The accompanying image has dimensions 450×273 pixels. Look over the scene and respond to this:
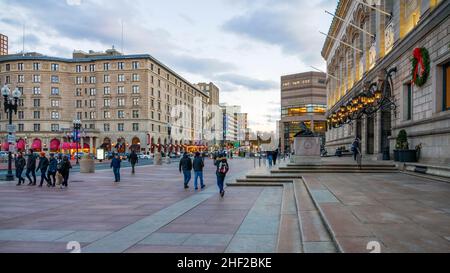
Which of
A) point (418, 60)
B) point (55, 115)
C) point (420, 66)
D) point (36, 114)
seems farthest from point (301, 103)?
point (420, 66)

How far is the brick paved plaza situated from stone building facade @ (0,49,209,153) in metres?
75.9

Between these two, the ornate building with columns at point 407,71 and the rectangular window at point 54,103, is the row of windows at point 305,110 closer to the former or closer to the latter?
the rectangular window at point 54,103

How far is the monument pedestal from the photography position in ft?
81.6

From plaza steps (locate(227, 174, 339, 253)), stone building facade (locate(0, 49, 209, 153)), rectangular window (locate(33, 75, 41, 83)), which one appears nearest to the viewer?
plaza steps (locate(227, 174, 339, 253))

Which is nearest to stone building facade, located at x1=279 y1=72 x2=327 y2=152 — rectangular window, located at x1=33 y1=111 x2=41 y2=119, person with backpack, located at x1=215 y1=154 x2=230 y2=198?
rectangular window, located at x1=33 y1=111 x2=41 y2=119

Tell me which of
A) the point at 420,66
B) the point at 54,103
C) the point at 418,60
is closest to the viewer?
the point at 420,66

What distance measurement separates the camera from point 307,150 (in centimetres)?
2514

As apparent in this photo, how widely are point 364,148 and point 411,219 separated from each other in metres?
29.3

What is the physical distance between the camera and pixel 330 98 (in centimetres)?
6362

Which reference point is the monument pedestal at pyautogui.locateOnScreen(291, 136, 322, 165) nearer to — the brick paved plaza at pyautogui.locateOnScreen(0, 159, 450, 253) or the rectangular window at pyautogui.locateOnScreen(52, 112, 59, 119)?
the brick paved plaza at pyautogui.locateOnScreen(0, 159, 450, 253)

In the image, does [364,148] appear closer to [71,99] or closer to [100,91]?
[100,91]

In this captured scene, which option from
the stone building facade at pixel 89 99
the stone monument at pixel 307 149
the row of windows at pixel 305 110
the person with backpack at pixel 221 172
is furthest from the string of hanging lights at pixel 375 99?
the row of windows at pixel 305 110

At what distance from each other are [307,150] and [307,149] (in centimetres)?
7

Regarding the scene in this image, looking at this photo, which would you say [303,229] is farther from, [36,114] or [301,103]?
[301,103]
